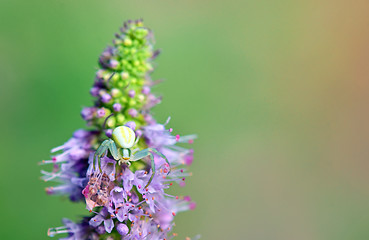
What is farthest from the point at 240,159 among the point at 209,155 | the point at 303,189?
the point at 303,189

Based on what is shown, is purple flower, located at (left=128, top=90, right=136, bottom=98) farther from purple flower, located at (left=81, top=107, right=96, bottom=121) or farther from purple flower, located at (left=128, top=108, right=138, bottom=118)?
purple flower, located at (left=81, top=107, right=96, bottom=121)

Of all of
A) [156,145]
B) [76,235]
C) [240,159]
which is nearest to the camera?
[76,235]

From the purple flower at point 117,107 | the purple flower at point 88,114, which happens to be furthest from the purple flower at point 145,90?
the purple flower at point 88,114

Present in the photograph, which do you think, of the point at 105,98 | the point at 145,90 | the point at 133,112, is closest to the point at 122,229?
the point at 133,112

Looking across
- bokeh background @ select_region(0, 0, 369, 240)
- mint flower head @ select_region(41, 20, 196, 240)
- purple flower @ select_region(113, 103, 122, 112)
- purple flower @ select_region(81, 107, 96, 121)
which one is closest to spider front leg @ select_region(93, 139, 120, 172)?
mint flower head @ select_region(41, 20, 196, 240)

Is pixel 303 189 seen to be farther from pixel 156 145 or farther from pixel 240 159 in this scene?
pixel 156 145
